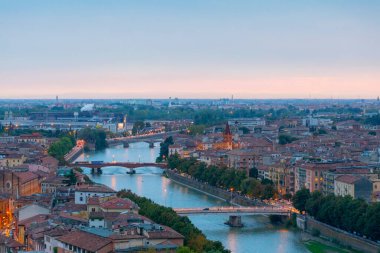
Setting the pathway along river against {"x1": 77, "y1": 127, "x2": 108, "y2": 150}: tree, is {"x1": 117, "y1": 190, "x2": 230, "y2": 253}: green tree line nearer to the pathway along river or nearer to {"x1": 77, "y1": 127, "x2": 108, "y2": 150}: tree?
the pathway along river

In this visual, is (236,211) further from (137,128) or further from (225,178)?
(137,128)

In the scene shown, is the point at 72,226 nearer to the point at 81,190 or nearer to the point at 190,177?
the point at 81,190

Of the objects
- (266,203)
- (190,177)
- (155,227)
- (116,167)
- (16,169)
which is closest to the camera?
(155,227)

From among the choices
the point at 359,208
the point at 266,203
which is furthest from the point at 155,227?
the point at 266,203

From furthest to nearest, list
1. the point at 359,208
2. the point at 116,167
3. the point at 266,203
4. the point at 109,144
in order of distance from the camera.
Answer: the point at 109,144 → the point at 116,167 → the point at 266,203 → the point at 359,208

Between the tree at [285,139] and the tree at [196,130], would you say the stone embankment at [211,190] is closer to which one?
the tree at [285,139]

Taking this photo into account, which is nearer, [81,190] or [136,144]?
[81,190]

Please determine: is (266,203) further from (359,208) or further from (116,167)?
(116,167)
